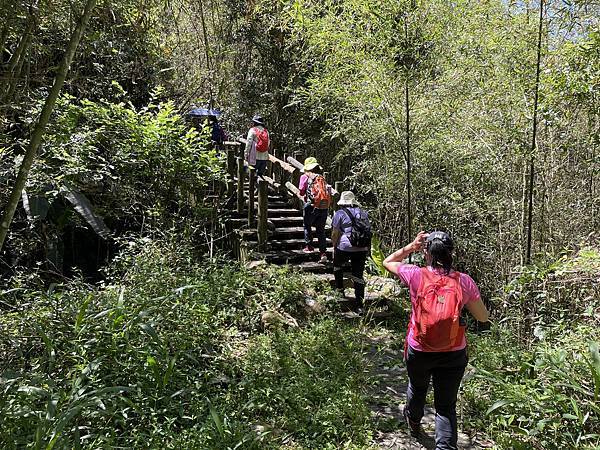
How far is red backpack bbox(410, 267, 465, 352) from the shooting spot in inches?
108

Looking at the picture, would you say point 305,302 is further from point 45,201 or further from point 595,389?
point 45,201

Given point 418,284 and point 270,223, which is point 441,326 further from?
point 270,223

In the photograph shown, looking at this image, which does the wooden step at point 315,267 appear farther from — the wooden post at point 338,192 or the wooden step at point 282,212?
the wooden step at point 282,212

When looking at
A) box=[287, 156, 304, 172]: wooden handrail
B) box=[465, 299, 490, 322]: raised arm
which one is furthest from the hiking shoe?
box=[287, 156, 304, 172]: wooden handrail

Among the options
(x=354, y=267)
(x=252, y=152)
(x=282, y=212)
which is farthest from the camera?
(x=282, y=212)

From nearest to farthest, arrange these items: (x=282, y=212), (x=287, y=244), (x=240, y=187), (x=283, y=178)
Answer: (x=287, y=244) → (x=240, y=187) → (x=282, y=212) → (x=283, y=178)

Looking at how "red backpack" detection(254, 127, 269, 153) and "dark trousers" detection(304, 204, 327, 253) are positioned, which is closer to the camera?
"dark trousers" detection(304, 204, 327, 253)

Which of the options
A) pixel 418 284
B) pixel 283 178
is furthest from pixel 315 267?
pixel 418 284

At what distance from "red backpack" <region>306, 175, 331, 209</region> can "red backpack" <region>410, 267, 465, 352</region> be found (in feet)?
11.8

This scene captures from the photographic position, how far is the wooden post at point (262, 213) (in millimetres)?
6508

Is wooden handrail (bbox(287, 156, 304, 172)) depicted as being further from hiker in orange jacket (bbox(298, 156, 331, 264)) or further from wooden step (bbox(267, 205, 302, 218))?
hiker in orange jacket (bbox(298, 156, 331, 264))

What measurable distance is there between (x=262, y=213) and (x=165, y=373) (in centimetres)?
334

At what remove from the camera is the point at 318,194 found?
6.35 meters

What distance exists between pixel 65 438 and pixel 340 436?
1.70m
